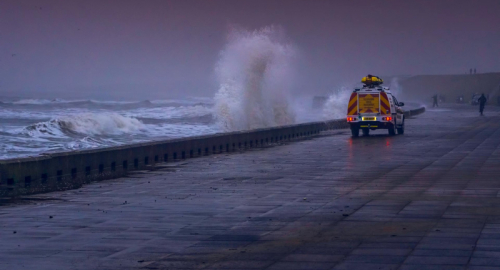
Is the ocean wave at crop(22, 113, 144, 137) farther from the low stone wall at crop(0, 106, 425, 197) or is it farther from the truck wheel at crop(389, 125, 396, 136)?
the low stone wall at crop(0, 106, 425, 197)

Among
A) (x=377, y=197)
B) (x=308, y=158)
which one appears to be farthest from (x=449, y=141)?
(x=377, y=197)

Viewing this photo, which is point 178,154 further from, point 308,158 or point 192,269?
point 192,269

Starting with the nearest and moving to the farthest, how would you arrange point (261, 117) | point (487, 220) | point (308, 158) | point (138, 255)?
point (138, 255) < point (487, 220) < point (308, 158) < point (261, 117)

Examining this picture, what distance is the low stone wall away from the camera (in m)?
15.4

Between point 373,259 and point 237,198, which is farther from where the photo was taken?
point 237,198

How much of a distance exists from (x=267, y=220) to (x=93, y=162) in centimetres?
825

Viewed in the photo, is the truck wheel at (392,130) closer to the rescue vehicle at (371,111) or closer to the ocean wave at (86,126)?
the rescue vehicle at (371,111)

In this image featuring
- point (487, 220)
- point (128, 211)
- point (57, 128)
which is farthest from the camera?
point (57, 128)

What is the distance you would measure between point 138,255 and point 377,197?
20.3 ft

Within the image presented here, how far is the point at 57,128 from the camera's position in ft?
174

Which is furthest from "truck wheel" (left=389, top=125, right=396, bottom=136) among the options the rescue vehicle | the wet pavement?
the wet pavement

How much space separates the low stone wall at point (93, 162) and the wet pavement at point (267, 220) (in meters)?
0.88

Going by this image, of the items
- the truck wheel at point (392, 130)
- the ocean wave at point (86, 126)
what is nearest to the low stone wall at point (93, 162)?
the truck wheel at point (392, 130)

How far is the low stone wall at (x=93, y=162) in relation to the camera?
15359 mm
